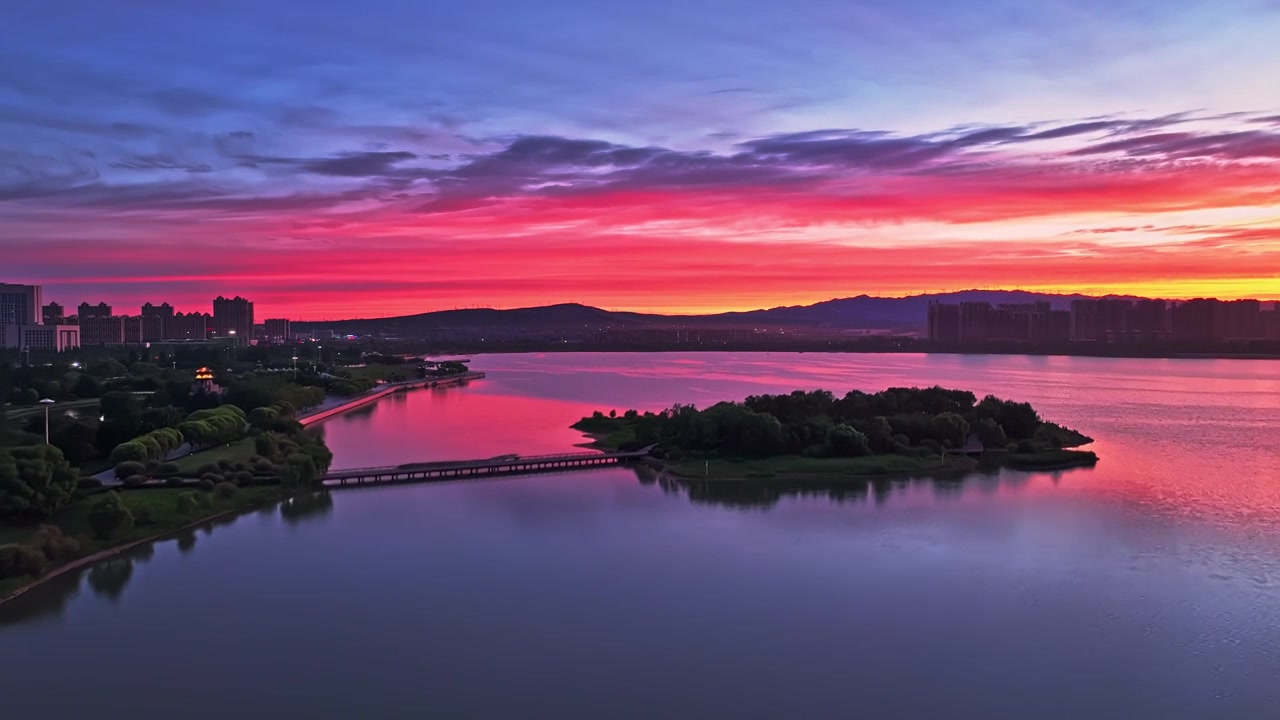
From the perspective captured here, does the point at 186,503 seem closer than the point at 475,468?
Yes

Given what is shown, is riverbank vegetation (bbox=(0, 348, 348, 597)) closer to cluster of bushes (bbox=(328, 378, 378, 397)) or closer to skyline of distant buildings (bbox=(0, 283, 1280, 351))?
cluster of bushes (bbox=(328, 378, 378, 397))

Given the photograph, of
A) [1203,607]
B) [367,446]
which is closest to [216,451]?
[367,446]

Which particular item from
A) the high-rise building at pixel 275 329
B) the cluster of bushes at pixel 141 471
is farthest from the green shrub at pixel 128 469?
the high-rise building at pixel 275 329

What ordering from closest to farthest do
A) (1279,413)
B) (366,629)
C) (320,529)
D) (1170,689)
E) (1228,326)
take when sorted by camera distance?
(1170,689), (366,629), (320,529), (1279,413), (1228,326)

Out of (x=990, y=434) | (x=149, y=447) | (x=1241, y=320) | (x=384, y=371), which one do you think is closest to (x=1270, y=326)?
(x=1241, y=320)

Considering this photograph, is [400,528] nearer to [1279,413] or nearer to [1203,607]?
[1203,607]

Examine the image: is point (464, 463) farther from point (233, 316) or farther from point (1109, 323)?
point (233, 316)

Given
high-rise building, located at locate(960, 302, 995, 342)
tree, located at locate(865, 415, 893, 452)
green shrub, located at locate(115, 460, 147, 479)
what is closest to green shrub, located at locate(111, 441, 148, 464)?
green shrub, located at locate(115, 460, 147, 479)
